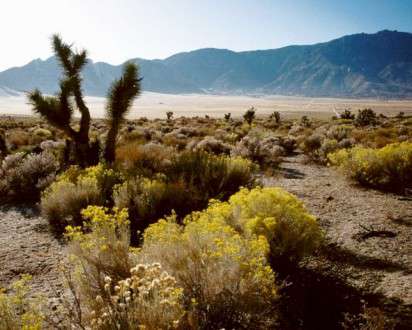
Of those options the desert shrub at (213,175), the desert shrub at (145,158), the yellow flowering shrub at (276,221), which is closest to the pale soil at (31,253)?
the yellow flowering shrub at (276,221)

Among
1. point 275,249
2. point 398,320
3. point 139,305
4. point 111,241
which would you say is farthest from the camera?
point 275,249

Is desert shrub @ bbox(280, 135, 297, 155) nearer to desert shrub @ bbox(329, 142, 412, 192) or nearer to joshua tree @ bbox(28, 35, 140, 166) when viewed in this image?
desert shrub @ bbox(329, 142, 412, 192)

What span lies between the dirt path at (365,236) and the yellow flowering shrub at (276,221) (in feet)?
1.48

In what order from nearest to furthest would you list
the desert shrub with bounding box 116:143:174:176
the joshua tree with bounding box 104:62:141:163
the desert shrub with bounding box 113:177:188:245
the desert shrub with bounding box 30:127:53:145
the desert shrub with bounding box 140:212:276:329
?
the desert shrub with bounding box 140:212:276:329 < the desert shrub with bounding box 113:177:188:245 < the desert shrub with bounding box 116:143:174:176 < the joshua tree with bounding box 104:62:141:163 < the desert shrub with bounding box 30:127:53:145

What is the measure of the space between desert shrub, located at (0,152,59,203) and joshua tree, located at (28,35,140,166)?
160cm

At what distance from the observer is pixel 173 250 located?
4.14 meters

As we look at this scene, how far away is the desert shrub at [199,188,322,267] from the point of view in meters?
5.29

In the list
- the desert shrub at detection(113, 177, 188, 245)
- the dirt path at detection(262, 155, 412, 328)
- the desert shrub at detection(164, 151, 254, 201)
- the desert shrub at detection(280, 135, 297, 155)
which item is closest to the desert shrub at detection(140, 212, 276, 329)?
the dirt path at detection(262, 155, 412, 328)

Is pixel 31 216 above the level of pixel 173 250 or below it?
below

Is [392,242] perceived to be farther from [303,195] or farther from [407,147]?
[407,147]

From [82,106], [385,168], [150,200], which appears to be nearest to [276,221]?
[150,200]

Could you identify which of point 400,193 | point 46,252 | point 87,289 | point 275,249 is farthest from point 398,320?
point 400,193

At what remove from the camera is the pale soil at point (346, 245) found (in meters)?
4.93

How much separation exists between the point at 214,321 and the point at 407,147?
881 centimetres
